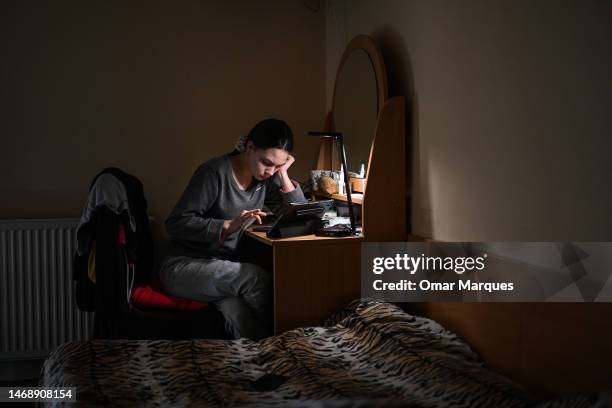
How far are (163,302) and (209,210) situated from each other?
0.46 metres

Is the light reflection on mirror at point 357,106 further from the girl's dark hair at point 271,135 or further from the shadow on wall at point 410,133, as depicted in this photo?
the girl's dark hair at point 271,135

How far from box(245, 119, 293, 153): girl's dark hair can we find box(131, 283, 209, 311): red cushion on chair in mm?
762

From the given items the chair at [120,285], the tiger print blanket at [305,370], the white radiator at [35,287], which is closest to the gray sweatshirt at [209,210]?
the chair at [120,285]

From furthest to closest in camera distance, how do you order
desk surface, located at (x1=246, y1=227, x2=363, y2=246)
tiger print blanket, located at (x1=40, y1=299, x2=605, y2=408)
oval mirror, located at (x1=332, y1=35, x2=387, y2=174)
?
oval mirror, located at (x1=332, y1=35, x2=387, y2=174), desk surface, located at (x1=246, y1=227, x2=363, y2=246), tiger print blanket, located at (x1=40, y1=299, x2=605, y2=408)

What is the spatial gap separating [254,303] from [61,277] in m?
1.20

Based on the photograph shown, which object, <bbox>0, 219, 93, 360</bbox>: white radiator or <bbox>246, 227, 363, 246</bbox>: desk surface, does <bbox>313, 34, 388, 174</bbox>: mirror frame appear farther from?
<bbox>0, 219, 93, 360</bbox>: white radiator

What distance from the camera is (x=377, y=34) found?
11.1ft

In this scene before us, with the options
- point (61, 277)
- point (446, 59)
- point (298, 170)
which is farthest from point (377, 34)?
point (61, 277)

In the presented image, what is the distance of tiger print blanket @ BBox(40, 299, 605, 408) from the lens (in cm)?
198

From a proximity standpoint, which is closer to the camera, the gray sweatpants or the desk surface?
the desk surface

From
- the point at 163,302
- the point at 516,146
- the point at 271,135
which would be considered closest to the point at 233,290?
the point at 163,302

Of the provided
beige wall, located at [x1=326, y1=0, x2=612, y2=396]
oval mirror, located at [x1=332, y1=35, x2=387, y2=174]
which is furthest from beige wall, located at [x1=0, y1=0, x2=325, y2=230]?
beige wall, located at [x1=326, y1=0, x2=612, y2=396]

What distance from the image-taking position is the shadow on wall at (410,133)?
117 inches

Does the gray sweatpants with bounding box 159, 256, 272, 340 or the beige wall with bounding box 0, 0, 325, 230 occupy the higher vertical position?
the beige wall with bounding box 0, 0, 325, 230
